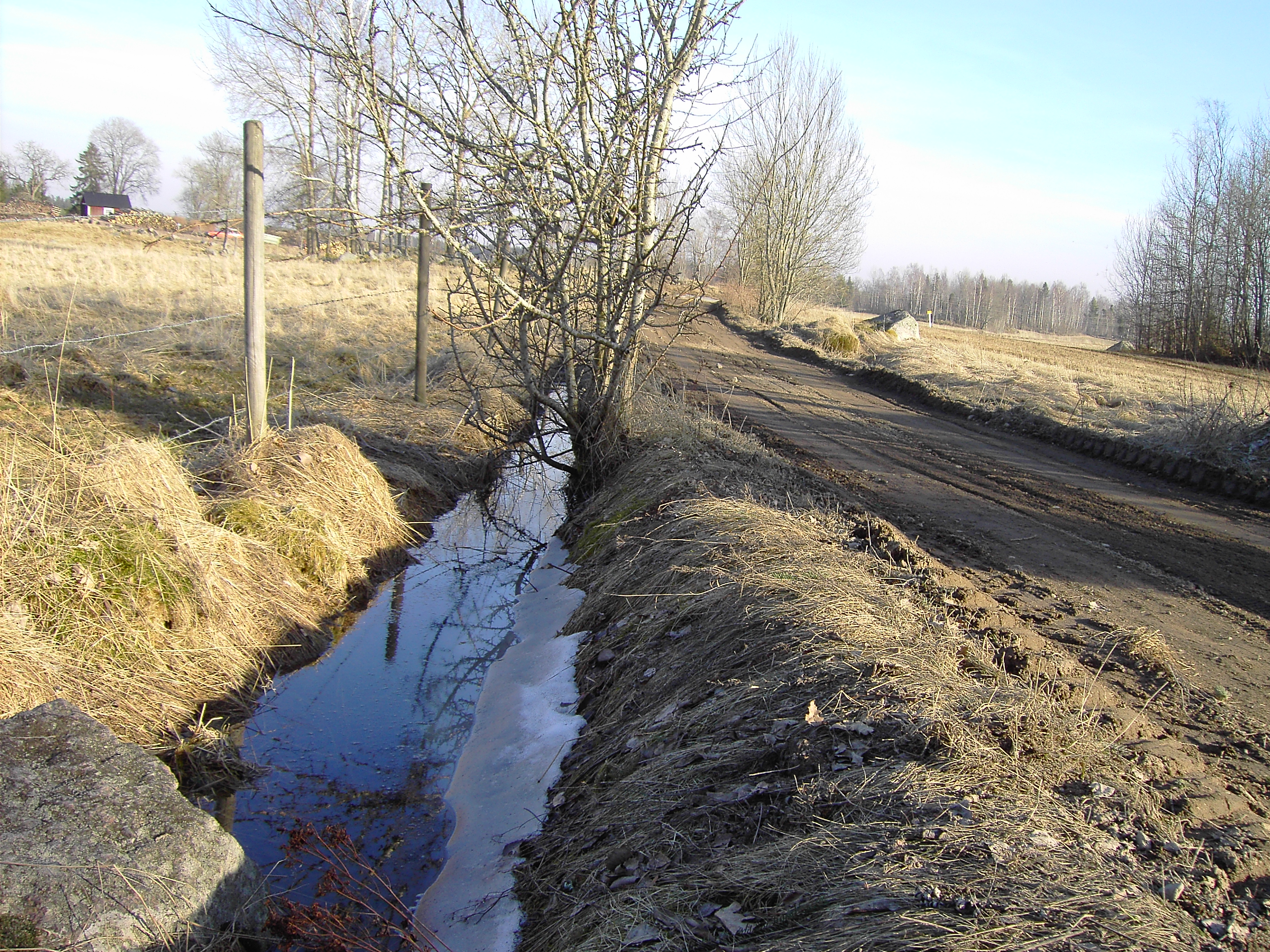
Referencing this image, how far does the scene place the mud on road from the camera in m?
3.66

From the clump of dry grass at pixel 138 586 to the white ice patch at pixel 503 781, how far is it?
4.97ft

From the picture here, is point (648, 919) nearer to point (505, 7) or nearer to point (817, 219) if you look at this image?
point (505, 7)

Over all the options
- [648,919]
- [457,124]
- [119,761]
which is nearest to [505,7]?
[457,124]

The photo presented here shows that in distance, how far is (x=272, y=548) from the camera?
5.63 m

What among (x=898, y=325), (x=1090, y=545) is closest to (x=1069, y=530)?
(x=1090, y=545)

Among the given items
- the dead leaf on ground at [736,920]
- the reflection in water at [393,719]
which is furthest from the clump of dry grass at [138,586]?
the dead leaf on ground at [736,920]

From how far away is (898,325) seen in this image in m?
28.2

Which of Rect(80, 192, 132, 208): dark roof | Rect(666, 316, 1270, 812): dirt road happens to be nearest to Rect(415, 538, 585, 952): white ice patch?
Rect(666, 316, 1270, 812): dirt road

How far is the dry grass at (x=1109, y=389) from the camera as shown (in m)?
9.21

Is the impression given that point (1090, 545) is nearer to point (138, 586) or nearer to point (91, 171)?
point (138, 586)

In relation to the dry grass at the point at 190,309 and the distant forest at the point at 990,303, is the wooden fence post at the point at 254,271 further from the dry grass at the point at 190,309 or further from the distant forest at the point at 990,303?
the distant forest at the point at 990,303

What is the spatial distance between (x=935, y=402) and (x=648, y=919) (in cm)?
1331

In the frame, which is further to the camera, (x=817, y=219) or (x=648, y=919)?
(x=817, y=219)

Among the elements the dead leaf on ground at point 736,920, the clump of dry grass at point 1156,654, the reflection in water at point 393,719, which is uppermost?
the clump of dry grass at point 1156,654
